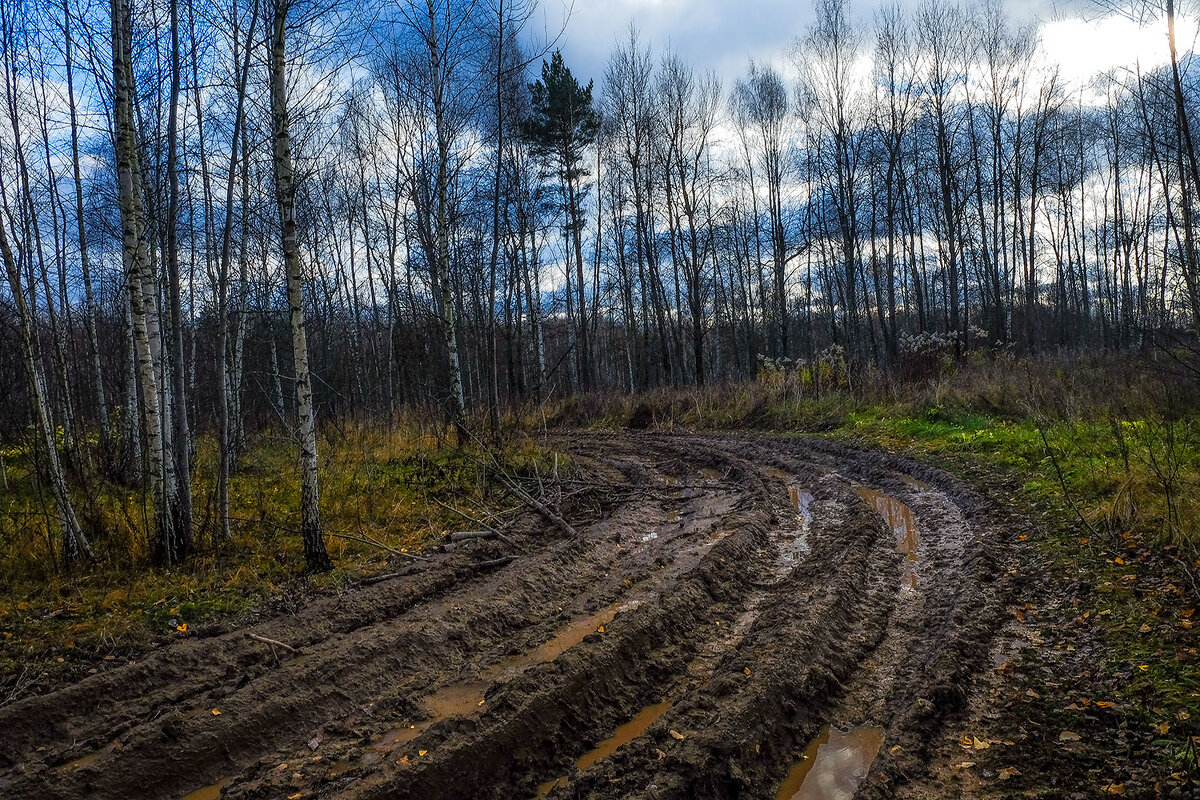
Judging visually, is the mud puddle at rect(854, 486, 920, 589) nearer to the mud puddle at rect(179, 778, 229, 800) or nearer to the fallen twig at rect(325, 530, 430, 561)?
the fallen twig at rect(325, 530, 430, 561)

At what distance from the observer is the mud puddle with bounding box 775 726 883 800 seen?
9.46 feet

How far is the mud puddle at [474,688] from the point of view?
3.29 m

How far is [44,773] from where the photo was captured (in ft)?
10.2

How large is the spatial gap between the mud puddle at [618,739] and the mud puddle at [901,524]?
265cm

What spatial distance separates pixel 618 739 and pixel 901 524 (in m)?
4.88

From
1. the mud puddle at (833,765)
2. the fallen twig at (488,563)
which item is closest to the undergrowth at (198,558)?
the fallen twig at (488,563)

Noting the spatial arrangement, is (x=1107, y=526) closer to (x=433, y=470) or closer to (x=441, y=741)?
(x=441, y=741)

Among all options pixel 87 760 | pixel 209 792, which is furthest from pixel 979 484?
pixel 87 760

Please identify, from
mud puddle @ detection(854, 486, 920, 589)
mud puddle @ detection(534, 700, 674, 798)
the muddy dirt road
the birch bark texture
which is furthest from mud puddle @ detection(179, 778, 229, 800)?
mud puddle @ detection(854, 486, 920, 589)

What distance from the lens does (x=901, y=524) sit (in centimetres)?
695

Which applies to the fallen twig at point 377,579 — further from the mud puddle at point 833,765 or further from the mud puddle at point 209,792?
the mud puddle at point 833,765

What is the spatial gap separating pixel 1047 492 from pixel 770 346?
37681 millimetres

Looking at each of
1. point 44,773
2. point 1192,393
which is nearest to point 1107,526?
point 1192,393

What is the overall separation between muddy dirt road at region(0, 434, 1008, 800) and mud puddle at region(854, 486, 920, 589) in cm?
6
